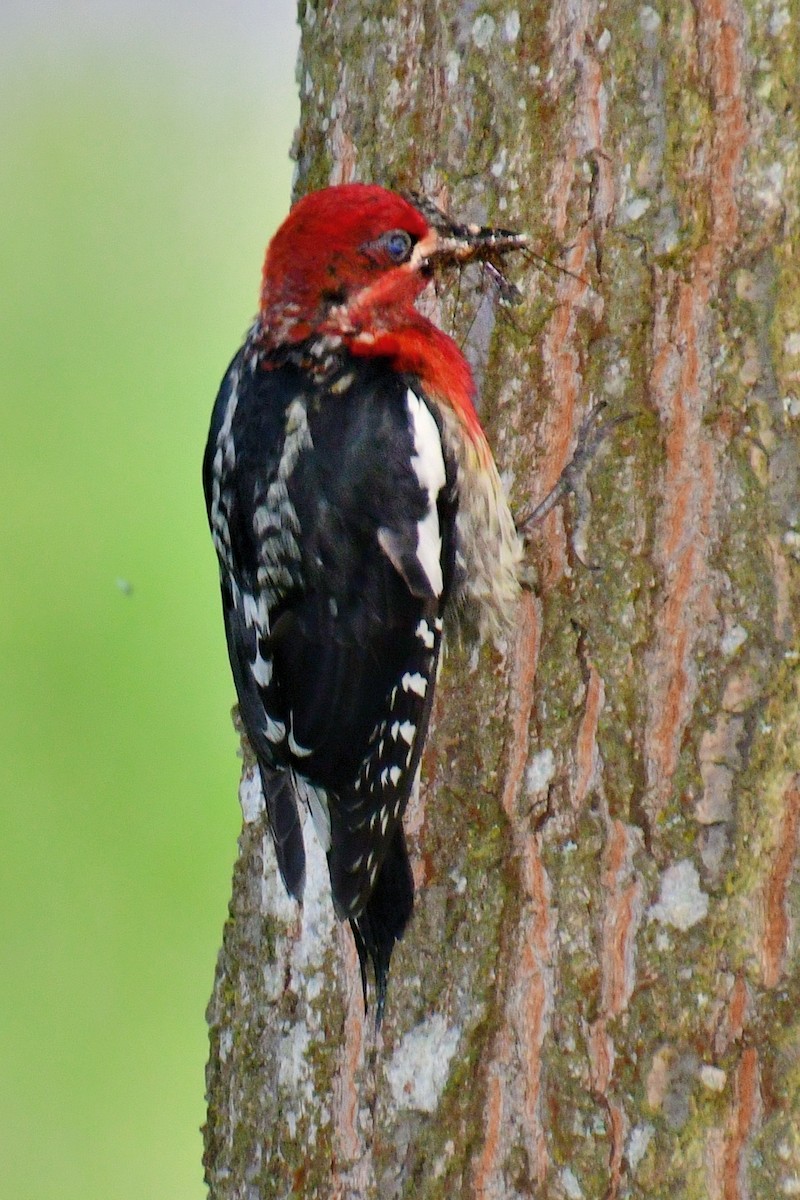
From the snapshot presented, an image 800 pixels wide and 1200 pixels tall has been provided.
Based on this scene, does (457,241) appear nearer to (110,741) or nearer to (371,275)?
(371,275)

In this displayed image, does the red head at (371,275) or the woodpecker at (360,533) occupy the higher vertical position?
the red head at (371,275)

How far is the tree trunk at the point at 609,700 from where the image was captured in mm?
1603

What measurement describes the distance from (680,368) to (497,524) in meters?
0.37

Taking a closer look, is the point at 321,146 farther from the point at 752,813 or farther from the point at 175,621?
the point at 175,621

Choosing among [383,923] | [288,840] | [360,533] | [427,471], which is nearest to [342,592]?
[360,533]

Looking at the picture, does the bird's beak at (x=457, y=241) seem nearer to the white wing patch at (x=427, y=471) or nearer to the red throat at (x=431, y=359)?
the red throat at (x=431, y=359)

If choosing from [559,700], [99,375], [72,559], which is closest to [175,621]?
[72,559]

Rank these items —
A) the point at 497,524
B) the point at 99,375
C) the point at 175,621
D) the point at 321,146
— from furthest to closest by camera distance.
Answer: the point at 99,375 → the point at 175,621 → the point at 321,146 → the point at 497,524

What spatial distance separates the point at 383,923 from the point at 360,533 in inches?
23.2

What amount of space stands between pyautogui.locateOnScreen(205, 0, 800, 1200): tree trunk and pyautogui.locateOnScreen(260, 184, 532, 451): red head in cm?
6

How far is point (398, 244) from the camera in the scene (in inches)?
74.9

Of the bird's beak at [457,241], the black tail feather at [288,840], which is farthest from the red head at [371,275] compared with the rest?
the black tail feather at [288,840]

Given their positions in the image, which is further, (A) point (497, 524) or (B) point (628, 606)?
(A) point (497, 524)

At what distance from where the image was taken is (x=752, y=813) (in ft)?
5.27
